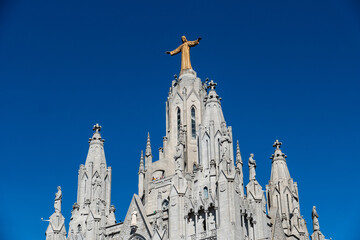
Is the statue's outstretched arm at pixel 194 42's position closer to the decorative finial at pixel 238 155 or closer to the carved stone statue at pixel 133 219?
the decorative finial at pixel 238 155

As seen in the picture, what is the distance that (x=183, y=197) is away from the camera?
43688 mm

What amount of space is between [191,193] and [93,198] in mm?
9354

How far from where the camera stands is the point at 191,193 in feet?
146

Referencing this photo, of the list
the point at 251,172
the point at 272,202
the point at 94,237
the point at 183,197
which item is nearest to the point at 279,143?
the point at 272,202

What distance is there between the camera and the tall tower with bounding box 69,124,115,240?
47.8 metres

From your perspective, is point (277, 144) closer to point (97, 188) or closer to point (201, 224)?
point (201, 224)

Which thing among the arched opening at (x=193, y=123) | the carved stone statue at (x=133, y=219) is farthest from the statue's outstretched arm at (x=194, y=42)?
the carved stone statue at (x=133, y=219)

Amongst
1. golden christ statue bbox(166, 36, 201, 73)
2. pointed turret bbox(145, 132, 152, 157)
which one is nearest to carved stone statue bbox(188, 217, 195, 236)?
pointed turret bbox(145, 132, 152, 157)

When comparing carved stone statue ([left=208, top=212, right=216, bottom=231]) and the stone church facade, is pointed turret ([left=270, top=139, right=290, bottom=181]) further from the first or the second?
carved stone statue ([left=208, top=212, right=216, bottom=231])

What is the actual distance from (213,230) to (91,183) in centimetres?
1362

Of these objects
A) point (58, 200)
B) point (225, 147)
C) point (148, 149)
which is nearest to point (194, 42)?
point (148, 149)

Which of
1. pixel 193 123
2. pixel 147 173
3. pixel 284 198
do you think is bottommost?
pixel 284 198

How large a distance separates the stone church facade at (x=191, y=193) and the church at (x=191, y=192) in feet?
0.23

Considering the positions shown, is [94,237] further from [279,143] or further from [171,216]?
[279,143]
